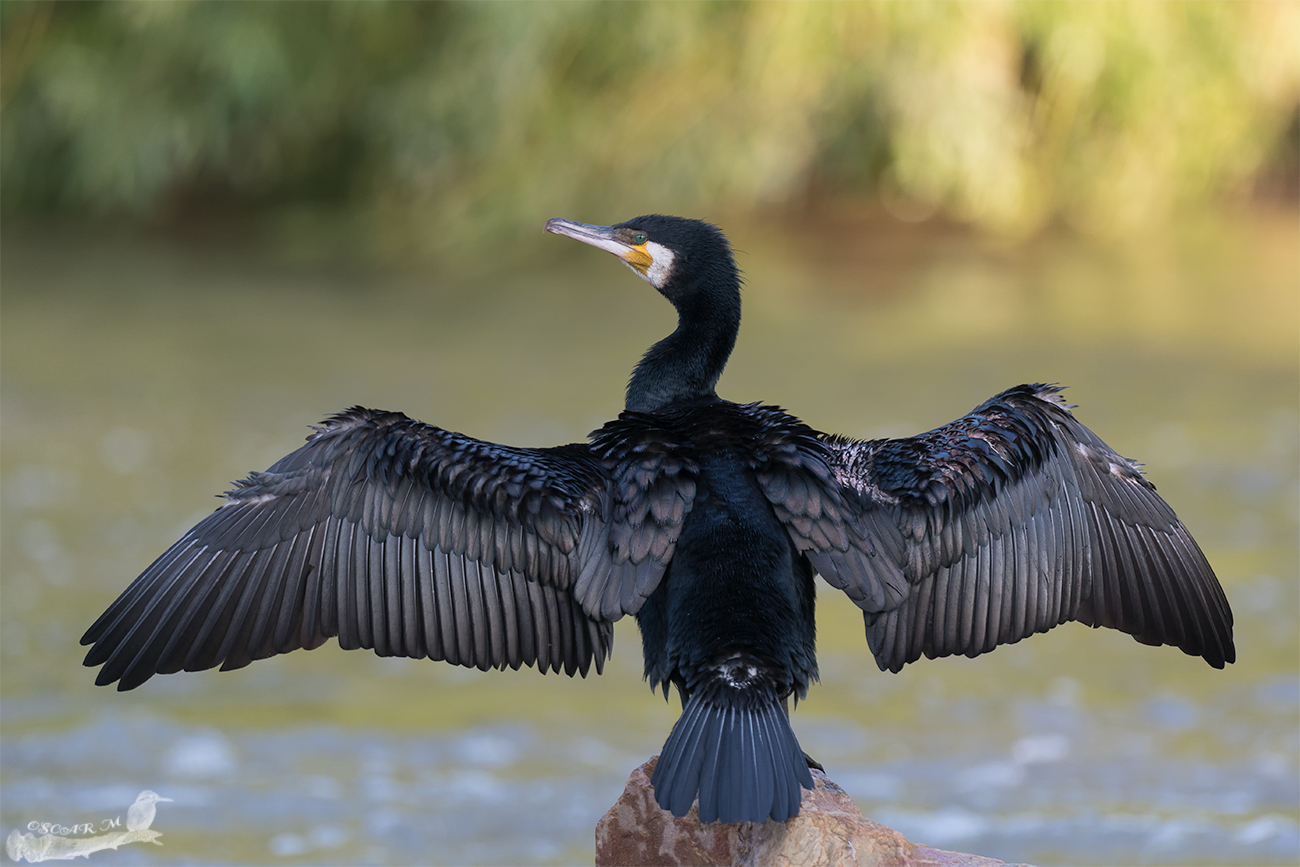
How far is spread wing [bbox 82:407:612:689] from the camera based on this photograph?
10.8 ft

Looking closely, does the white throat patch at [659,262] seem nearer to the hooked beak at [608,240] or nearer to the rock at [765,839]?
the hooked beak at [608,240]

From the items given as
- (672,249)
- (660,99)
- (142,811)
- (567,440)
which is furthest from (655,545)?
(660,99)

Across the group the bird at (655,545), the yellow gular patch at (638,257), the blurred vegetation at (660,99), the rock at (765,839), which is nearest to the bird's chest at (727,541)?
the bird at (655,545)

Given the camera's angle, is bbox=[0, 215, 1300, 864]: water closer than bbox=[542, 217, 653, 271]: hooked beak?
No

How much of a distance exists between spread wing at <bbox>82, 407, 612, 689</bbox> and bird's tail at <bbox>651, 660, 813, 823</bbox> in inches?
19.6

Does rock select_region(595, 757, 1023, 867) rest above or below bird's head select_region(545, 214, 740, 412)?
below

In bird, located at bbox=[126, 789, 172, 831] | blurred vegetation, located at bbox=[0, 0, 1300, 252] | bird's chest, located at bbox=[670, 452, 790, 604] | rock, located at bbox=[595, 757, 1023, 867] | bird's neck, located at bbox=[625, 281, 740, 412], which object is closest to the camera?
rock, located at bbox=[595, 757, 1023, 867]

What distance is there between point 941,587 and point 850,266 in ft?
28.7

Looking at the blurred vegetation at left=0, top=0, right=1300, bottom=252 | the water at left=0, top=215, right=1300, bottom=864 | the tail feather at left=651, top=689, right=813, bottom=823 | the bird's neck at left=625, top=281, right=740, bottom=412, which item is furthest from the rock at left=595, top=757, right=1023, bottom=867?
the blurred vegetation at left=0, top=0, right=1300, bottom=252

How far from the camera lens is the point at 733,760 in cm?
278

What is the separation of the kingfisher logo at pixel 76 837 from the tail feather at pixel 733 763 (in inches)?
109

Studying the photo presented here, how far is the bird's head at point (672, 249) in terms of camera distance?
3.87m

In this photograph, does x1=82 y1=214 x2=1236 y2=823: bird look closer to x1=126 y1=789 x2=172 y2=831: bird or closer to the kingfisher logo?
the kingfisher logo

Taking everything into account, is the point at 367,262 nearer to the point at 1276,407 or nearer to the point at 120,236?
the point at 120,236
